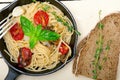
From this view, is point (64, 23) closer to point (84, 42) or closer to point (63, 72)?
point (84, 42)

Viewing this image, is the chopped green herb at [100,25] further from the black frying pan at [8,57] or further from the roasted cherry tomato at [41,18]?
the roasted cherry tomato at [41,18]

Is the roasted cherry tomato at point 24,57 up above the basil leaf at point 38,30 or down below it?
below

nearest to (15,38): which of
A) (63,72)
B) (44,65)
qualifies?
(44,65)

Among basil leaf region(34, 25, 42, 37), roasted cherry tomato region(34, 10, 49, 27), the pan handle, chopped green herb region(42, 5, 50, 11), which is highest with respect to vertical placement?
chopped green herb region(42, 5, 50, 11)

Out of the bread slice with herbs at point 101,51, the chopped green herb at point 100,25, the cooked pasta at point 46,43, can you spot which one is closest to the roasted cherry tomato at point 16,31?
the cooked pasta at point 46,43

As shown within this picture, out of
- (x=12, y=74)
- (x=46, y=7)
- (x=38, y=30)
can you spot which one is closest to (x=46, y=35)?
(x=38, y=30)

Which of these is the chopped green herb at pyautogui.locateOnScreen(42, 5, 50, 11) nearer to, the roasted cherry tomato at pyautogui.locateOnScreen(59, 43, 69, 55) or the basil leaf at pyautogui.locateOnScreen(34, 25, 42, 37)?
the basil leaf at pyautogui.locateOnScreen(34, 25, 42, 37)

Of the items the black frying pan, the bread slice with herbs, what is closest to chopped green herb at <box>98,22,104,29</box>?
the bread slice with herbs
